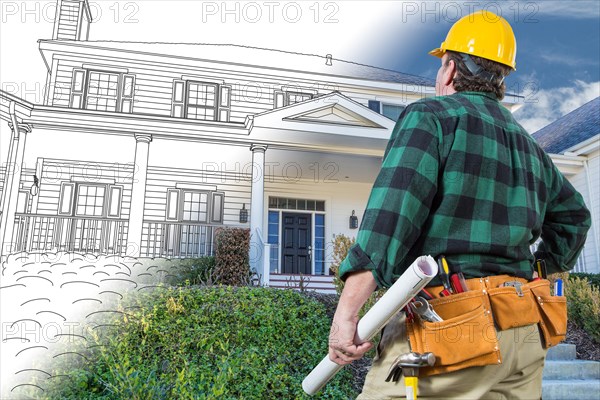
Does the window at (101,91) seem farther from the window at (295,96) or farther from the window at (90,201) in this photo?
the window at (295,96)

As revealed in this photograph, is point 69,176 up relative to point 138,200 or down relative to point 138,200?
up

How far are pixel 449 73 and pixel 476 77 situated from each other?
83 mm

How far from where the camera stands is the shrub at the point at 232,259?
8.05 meters

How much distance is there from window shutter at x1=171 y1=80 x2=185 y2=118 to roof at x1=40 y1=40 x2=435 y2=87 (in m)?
0.78

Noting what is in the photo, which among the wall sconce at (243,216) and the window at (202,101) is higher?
the window at (202,101)

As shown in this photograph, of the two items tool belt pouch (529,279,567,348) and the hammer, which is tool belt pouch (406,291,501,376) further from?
tool belt pouch (529,279,567,348)

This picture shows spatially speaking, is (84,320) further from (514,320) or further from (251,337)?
(514,320)

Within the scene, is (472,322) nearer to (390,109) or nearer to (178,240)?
(178,240)

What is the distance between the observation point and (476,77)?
1603 millimetres

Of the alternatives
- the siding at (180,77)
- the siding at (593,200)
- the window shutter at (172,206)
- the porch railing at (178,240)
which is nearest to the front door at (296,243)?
→ the porch railing at (178,240)

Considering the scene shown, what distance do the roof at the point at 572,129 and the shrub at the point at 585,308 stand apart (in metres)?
5.77

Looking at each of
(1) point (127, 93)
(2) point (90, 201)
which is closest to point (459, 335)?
(2) point (90, 201)

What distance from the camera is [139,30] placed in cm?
1356

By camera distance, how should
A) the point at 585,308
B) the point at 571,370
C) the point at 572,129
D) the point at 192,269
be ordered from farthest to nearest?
the point at 572,129, the point at 192,269, the point at 585,308, the point at 571,370
